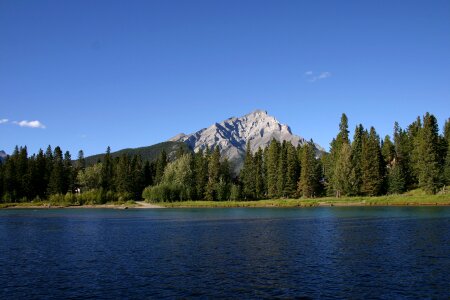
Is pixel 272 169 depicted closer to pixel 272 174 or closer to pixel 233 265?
pixel 272 174

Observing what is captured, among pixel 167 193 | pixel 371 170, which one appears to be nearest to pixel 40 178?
pixel 167 193

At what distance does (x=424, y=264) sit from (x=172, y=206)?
115670 mm

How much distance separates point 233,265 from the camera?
33.2 m

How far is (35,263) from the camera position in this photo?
117 feet

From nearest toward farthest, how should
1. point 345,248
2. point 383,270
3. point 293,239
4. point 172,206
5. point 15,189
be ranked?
1. point 383,270
2. point 345,248
3. point 293,239
4. point 172,206
5. point 15,189

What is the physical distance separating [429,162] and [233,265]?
10163cm

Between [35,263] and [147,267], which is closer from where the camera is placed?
[147,267]

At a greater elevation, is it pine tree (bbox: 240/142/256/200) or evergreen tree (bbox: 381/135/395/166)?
evergreen tree (bbox: 381/135/395/166)

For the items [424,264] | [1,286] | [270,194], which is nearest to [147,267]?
[1,286]

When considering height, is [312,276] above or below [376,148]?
below

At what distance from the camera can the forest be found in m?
130

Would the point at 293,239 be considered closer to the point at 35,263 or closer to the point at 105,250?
the point at 105,250

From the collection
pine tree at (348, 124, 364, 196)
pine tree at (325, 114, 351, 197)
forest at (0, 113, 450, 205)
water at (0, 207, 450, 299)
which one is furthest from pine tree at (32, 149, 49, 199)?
water at (0, 207, 450, 299)

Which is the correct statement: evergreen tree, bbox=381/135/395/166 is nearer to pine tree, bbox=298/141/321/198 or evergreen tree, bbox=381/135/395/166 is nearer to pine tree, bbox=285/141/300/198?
pine tree, bbox=298/141/321/198
